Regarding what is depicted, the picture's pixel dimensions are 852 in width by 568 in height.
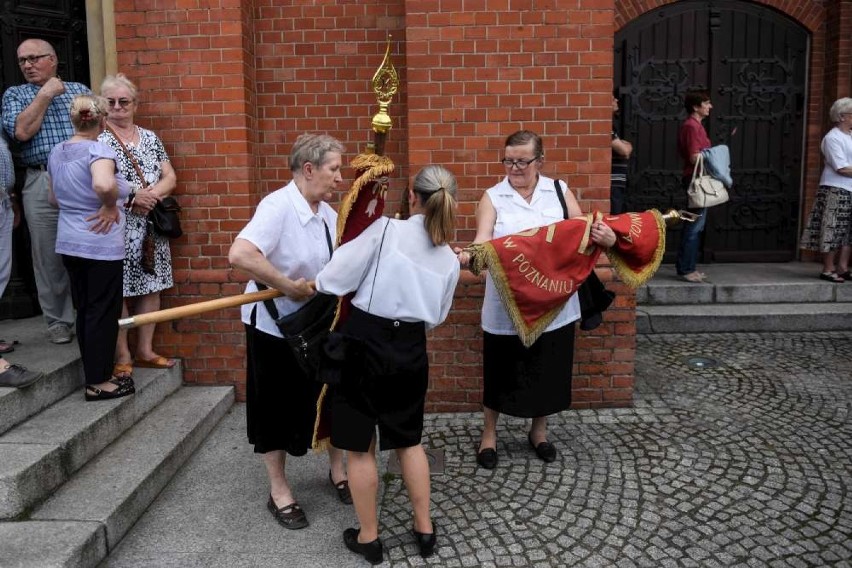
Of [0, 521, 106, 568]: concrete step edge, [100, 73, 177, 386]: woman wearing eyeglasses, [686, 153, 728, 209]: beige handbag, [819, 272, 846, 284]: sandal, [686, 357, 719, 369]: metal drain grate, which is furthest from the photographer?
[819, 272, 846, 284]: sandal

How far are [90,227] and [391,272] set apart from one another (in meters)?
1.97

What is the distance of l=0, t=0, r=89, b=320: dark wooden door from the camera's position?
5.34m

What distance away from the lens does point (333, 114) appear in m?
5.27

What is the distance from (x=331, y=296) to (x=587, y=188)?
233 cm

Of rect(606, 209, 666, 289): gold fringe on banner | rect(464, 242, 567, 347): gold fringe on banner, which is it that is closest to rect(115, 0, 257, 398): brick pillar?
rect(464, 242, 567, 347): gold fringe on banner

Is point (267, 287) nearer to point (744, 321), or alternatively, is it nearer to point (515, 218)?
point (515, 218)

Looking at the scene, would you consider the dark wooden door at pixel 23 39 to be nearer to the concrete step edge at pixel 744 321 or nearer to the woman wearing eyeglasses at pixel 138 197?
the woman wearing eyeglasses at pixel 138 197

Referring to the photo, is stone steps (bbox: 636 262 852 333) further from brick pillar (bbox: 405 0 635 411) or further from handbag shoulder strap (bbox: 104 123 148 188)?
handbag shoulder strap (bbox: 104 123 148 188)

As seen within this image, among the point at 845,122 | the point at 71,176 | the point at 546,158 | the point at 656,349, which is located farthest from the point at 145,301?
the point at 845,122

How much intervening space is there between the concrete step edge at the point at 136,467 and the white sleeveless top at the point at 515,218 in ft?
6.15

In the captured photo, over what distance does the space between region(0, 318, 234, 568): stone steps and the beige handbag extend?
4800 millimetres

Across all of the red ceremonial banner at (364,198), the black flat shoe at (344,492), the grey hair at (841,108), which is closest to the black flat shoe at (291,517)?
the black flat shoe at (344,492)

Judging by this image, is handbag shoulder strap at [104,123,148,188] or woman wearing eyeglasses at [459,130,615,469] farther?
handbag shoulder strap at [104,123,148,188]

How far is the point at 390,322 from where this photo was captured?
10.2 ft
